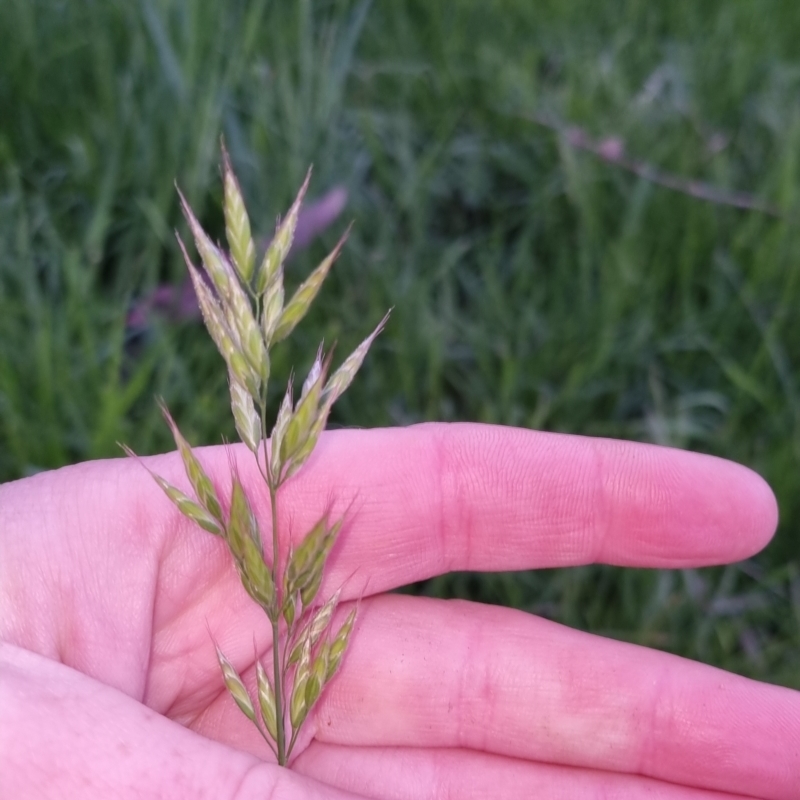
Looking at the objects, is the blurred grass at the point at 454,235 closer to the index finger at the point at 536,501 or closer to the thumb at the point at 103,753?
the index finger at the point at 536,501

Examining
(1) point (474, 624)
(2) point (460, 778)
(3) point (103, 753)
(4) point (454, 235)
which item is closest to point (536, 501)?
(1) point (474, 624)

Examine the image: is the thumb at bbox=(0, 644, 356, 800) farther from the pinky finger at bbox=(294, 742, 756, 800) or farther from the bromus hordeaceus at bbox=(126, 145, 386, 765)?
the pinky finger at bbox=(294, 742, 756, 800)

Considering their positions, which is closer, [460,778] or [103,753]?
[103,753]

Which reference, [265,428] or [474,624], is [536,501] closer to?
[474,624]

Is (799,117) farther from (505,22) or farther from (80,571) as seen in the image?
(80,571)

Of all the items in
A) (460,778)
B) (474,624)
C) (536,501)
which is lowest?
(460,778)

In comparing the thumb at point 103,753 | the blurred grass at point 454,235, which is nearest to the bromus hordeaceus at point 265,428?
the thumb at point 103,753
